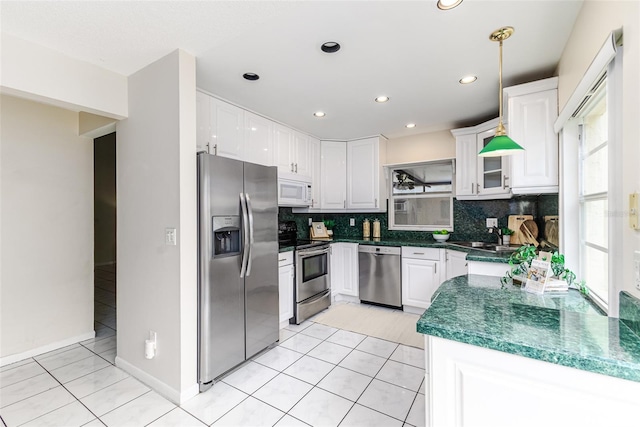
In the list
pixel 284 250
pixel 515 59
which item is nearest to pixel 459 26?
pixel 515 59

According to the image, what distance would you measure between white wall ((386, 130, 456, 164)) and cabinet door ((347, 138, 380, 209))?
37 centimetres

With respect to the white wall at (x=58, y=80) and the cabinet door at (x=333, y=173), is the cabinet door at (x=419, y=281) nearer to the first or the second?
the cabinet door at (x=333, y=173)

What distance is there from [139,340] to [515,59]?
143 inches

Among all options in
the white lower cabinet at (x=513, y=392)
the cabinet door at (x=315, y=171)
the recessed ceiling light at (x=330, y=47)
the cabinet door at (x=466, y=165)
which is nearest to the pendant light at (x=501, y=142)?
the recessed ceiling light at (x=330, y=47)

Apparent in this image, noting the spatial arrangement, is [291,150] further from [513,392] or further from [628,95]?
[513,392]

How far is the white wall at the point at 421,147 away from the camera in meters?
3.86

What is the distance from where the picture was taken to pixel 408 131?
13.0 feet

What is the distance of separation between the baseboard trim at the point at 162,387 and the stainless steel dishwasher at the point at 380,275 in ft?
7.98

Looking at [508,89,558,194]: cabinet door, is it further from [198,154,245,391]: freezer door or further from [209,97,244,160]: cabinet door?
[209,97,244,160]: cabinet door

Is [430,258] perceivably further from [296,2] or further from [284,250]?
[296,2]

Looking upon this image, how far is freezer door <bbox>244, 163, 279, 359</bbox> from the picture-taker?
2412mm

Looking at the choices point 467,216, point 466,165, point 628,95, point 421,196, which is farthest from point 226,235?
point 467,216

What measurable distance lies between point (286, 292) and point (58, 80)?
2.65 metres

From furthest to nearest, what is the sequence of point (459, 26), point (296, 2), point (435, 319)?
point (459, 26) → point (296, 2) → point (435, 319)
